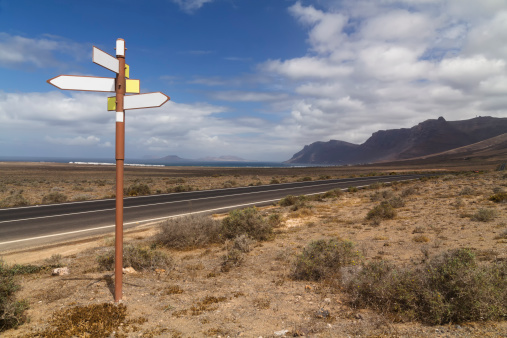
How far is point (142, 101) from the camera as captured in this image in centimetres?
446

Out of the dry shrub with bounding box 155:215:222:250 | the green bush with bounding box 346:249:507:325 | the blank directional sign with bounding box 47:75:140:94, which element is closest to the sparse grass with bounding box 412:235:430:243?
the green bush with bounding box 346:249:507:325

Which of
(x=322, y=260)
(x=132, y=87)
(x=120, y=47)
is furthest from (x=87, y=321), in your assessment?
(x=322, y=260)

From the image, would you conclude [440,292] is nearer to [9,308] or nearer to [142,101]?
[142,101]

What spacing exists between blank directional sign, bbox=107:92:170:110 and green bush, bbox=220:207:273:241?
20.7 feet

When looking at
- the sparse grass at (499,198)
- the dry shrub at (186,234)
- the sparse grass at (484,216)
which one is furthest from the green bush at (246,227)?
the sparse grass at (499,198)

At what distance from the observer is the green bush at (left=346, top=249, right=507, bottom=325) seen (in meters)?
3.80

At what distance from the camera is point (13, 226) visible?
1189 centimetres

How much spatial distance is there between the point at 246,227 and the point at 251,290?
4.48 meters

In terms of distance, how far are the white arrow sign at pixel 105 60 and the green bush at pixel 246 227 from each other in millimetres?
6784

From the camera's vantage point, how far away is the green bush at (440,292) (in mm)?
3803

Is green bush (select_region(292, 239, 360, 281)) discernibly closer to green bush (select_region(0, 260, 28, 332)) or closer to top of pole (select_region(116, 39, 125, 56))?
green bush (select_region(0, 260, 28, 332))

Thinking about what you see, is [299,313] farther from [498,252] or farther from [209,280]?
[498,252]

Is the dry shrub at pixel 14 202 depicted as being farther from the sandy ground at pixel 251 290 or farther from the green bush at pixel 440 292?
the green bush at pixel 440 292

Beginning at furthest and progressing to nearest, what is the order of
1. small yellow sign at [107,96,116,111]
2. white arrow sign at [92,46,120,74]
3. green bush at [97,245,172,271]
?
green bush at [97,245,172,271] → small yellow sign at [107,96,116,111] → white arrow sign at [92,46,120,74]
